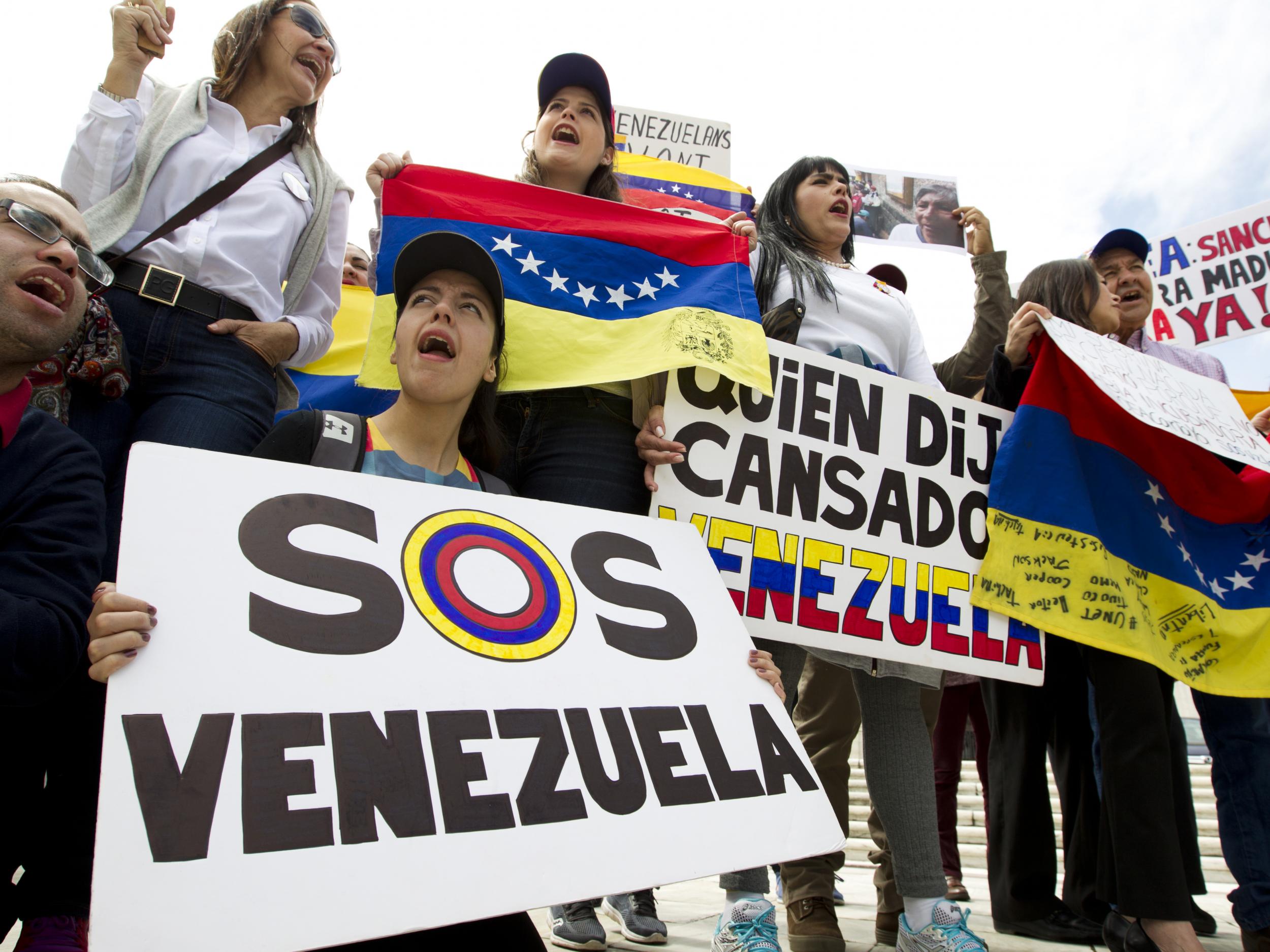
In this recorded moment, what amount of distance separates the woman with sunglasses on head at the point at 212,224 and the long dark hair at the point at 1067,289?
2.60m

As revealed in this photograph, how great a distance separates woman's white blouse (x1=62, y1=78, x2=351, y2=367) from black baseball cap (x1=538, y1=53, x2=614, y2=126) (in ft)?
2.86

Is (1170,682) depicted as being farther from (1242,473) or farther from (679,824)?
(679,824)

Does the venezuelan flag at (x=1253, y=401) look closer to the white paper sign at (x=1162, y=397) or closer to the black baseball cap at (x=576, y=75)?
the white paper sign at (x=1162, y=397)

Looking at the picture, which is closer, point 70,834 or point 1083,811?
point 70,834

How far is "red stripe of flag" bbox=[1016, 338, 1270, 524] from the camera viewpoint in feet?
10.4

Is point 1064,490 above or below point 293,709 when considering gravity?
above

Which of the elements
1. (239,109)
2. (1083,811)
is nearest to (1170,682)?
(1083,811)

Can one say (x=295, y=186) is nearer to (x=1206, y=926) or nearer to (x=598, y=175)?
(x=598, y=175)

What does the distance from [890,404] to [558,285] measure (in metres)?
1.16

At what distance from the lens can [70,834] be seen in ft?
5.95

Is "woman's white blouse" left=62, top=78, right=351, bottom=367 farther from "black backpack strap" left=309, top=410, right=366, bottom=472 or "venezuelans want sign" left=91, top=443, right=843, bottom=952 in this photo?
"venezuelans want sign" left=91, top=443, right=843, bottom=952

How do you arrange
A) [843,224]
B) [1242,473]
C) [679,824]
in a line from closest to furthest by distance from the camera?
[679,824] < [843,224] < [1242,473]

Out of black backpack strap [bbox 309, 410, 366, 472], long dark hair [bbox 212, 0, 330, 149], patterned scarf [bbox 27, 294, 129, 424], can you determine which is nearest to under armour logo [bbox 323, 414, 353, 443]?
black backpack strap [bbox 309, 410, 366, 472]

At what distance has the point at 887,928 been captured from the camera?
9.95ft
